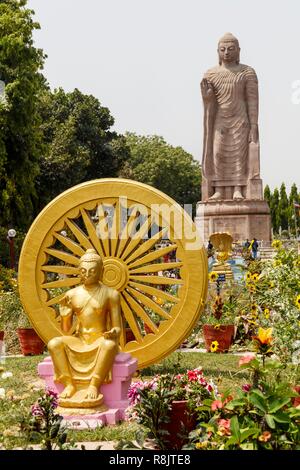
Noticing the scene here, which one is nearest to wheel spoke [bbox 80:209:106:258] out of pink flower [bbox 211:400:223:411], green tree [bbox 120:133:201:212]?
pink flower [bbox 211:400:223:411]

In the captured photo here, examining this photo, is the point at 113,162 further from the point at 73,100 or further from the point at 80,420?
the point at 80,420

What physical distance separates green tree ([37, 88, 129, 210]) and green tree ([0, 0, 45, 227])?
257 inches

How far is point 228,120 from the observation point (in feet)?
82.3

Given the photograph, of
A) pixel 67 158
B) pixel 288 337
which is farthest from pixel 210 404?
pixel 67 158

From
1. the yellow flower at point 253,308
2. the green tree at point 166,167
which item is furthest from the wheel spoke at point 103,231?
the green tree at point 166,167

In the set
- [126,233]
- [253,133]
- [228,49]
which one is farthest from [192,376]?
[228,49]

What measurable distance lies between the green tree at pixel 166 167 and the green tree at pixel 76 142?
414 inches

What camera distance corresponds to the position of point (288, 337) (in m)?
6.32

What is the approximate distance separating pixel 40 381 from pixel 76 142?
25372mm

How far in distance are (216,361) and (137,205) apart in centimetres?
232

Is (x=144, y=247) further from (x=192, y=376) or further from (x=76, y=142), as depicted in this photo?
(x=76, y=142)

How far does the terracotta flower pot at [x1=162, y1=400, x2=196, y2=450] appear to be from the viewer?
14.8 ft

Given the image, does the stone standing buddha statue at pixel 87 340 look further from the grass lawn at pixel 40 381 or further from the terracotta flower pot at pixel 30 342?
the terracotta flower pot at pixel 30 342
